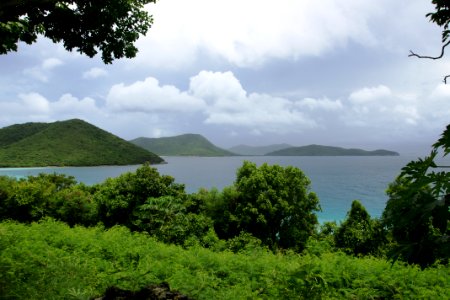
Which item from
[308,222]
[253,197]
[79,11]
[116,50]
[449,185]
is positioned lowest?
[308,222]

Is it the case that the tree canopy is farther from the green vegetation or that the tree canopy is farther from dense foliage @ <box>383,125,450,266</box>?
dense foliage @ <box>383,125,450,266</box>

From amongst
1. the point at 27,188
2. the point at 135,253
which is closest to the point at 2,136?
the point at 27,188

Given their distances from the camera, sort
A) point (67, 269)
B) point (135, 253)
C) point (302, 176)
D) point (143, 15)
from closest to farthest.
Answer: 1. point (67, 269)
2. point (143, 15)
3. point (135, 253)
4. point (302, 176)

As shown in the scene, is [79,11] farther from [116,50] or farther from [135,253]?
[135,253]

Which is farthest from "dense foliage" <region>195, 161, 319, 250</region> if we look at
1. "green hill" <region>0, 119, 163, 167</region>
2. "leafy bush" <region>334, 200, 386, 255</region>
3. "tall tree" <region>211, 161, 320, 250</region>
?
"green hill" <region>0, 119, 163, 167</region>

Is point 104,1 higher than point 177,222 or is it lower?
higher

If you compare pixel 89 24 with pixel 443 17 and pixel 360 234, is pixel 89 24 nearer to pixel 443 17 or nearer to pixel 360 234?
pixel 443 17

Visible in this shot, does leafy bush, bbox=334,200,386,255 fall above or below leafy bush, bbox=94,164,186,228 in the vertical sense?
below

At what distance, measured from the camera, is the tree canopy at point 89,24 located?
799 cm

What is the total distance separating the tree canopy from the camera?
7.99 metres

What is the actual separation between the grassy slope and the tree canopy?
527cm

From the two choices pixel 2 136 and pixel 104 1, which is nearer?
pixel 104 1

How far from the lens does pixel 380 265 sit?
9.38m

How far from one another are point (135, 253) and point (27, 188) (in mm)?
17394
